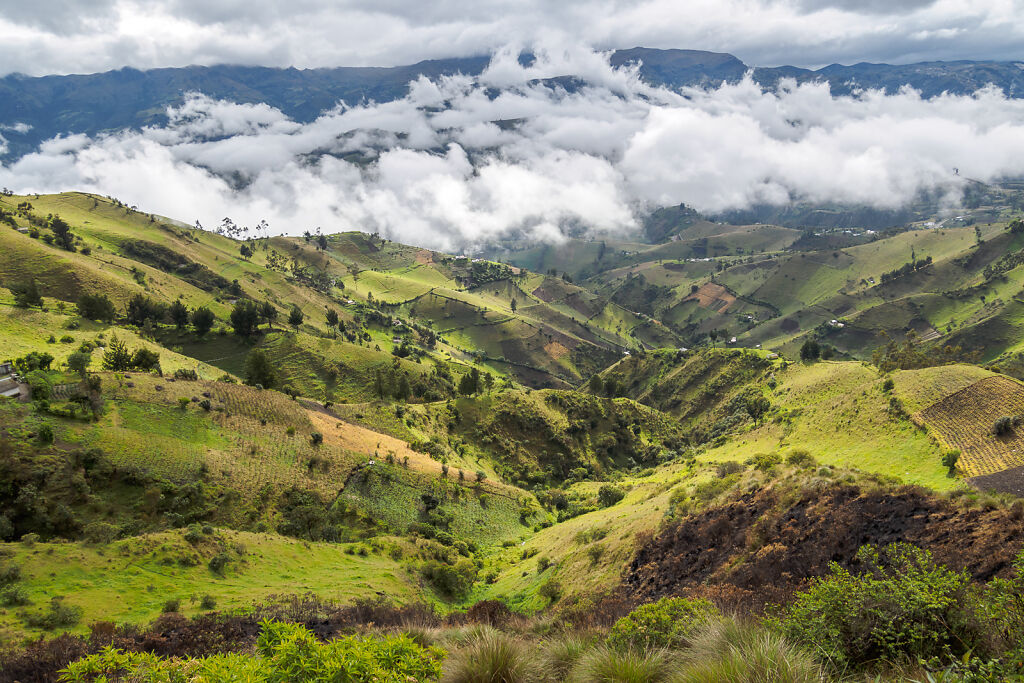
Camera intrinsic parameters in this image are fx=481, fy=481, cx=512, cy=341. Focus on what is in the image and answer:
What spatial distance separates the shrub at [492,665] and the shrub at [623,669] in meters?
1.01

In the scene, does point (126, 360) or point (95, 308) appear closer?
point (126, 360)

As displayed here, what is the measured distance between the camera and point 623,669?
9375mm

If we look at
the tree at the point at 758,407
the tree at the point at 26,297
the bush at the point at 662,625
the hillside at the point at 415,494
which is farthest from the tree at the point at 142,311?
the tree at the point at 758,407

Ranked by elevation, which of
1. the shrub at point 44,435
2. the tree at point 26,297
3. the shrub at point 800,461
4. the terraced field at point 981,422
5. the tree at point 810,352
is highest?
the tree at point 26,297

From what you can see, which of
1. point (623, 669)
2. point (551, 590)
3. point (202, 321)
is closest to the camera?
point (623, 669)

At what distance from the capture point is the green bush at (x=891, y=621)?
948 centimetres

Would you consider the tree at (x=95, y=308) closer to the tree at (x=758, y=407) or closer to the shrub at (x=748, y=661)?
the shrub at (x=748, y=661)

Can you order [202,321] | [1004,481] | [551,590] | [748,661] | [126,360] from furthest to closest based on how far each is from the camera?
[202,321] < [126,360] < [1004,481] < [551,590] < [748,661]

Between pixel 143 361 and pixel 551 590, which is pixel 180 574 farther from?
pixel 143 361

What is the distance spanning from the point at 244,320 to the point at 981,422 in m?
134

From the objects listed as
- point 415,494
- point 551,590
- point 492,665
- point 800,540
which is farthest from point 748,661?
point 415,494

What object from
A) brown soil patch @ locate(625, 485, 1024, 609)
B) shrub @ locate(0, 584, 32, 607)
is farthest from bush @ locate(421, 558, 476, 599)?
shrub @ locate(0, 584, 32, 607)

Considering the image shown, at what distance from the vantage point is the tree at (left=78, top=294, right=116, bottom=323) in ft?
305

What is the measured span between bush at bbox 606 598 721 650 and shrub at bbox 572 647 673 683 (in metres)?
1.67
